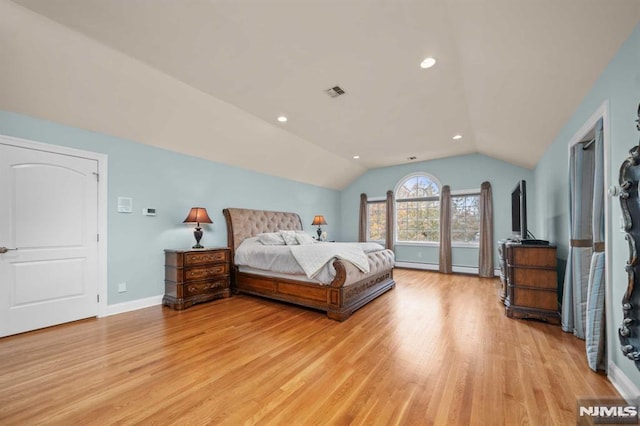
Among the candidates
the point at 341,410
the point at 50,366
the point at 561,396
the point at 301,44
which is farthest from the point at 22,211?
the point at 561,396

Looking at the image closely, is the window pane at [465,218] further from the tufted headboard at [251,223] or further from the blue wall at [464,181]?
the tufted headboard at [251,223]

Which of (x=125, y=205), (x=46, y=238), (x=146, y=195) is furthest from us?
(x=146, y=195)

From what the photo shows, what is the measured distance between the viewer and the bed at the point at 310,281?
3219 mm

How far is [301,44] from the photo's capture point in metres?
2.37

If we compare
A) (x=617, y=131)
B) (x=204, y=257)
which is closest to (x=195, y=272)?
(x=204, y=257)

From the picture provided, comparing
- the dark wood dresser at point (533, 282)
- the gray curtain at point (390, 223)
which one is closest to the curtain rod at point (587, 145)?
the dark wood dresser at point (533, 282)

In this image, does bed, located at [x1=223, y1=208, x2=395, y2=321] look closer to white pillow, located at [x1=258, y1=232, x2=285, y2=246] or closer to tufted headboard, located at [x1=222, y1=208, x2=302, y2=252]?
tufted headboard, located at [x1=222, y1=208, x2=302, y2=252]

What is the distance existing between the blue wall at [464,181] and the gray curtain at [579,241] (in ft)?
10.5

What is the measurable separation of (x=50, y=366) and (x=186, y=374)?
4.00ft

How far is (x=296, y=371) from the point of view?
6.58ft

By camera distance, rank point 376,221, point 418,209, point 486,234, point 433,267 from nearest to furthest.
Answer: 1. point 486,234
2. point 433,267
3. point 418,209
4. point 376,221

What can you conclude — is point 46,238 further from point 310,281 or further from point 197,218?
point 310,281

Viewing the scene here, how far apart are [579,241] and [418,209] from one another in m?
4.25

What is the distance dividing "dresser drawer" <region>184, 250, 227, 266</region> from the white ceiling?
227 centimetres
